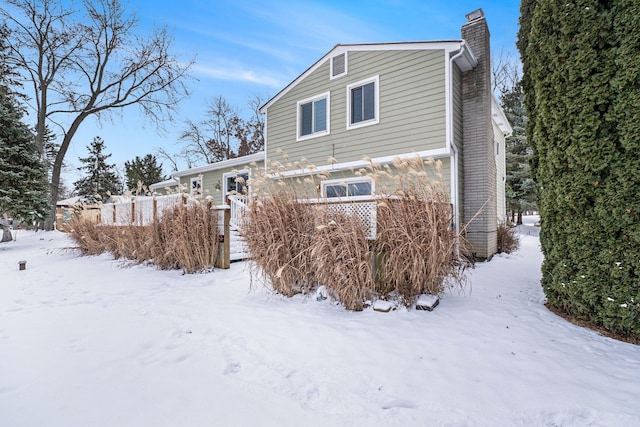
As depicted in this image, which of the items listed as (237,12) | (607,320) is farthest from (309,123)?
(607,320)

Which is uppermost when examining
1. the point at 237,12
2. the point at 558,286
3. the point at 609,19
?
the point at 237,12

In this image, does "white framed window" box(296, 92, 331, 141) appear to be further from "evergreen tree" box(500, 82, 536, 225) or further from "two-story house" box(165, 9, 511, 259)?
"evergreen tree" box(500, 82, 536, 225)

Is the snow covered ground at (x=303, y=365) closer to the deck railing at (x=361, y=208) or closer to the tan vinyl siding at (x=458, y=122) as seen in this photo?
the deck railing at (x=361, y=208)

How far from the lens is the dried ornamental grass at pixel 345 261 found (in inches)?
133

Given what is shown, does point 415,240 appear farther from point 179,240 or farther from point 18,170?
point 18,170

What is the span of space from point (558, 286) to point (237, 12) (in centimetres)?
1019

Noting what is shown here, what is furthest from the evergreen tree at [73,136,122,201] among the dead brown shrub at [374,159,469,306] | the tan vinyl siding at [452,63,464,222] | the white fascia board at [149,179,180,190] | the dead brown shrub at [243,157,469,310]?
the dead brown shrub at [374,159,469,306]

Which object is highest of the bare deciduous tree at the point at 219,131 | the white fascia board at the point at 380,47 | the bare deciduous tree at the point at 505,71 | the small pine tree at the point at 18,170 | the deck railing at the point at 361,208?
the bare deciduous tree at the point at 505,71

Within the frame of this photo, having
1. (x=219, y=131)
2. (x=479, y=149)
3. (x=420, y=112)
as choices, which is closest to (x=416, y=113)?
(x=420, y=112)

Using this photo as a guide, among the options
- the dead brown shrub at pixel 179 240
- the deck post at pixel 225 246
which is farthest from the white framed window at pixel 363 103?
the dead brown shrub at pixel 179 240

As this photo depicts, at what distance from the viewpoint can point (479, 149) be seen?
7641 millimetres

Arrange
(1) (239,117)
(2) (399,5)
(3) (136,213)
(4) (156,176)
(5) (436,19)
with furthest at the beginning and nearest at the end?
1. (4) (156,176)
2. (1) (239,117)
3. (5) (436,19)
4. (2) (399,5)
5. (3) (136,213)

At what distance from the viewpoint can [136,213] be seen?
701cm

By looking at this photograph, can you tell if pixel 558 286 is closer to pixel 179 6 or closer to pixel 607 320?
pixel 607 320
